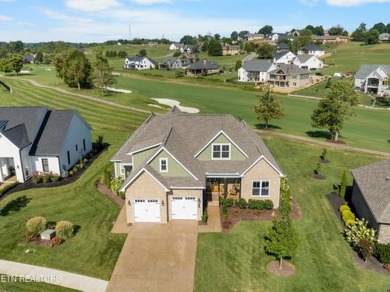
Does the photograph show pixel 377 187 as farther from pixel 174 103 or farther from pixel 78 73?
pixel 78 73

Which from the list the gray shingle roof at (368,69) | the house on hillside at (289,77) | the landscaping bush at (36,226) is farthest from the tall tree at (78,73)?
the gray shingle roof at (368,69)

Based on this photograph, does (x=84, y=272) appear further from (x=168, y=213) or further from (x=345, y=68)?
(x=345, y=68)

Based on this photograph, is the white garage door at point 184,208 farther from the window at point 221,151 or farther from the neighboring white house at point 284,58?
the neighboring white house at point 284,58

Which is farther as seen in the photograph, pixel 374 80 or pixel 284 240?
pixel 374 80

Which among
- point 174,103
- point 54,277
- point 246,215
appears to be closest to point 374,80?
point 174,103

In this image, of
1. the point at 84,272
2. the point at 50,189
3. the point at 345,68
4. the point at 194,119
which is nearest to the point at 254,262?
the point at 84,272
